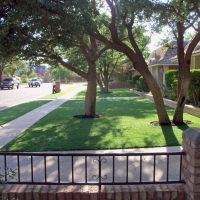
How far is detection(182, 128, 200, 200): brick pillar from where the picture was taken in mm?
3262

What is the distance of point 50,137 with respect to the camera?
7508mm

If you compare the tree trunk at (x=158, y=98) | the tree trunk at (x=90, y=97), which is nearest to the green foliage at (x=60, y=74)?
the tree trunk at (x=90, y=97)

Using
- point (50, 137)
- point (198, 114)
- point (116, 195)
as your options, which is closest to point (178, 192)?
point (116, 195)

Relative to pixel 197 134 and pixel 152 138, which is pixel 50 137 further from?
pixel 197 134

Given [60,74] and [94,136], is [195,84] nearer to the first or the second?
[94,136]

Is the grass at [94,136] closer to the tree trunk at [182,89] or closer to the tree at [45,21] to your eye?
the tree trunk at [182,89]

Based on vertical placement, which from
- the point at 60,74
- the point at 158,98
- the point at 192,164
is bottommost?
the point at 192,164

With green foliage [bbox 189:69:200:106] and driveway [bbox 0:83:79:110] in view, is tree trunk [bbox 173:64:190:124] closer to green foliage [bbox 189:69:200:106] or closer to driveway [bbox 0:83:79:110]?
green foliage [bbox 189:69:200:106]

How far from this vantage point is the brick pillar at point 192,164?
10.7ft

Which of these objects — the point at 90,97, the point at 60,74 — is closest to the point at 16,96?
the point at 90,97

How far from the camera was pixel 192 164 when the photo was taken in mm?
3340

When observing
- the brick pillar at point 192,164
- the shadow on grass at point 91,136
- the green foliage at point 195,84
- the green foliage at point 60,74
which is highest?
the green foliage at point 60,74

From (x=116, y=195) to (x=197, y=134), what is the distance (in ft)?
4.25

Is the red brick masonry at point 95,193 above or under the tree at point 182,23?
under
